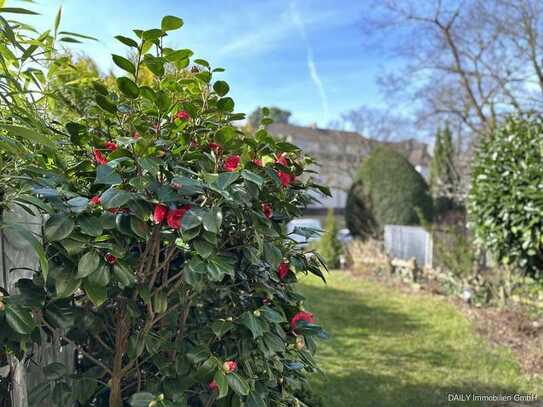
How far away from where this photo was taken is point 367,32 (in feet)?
35.8

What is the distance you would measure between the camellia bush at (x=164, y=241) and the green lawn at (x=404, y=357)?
947 millimetres

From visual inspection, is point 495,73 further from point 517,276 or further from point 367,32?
point 517,276

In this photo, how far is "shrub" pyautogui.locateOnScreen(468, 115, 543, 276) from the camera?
4.39 metres

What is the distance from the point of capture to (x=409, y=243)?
8.91m

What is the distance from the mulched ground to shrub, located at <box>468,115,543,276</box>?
0.61 metres

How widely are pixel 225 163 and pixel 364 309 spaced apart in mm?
5363

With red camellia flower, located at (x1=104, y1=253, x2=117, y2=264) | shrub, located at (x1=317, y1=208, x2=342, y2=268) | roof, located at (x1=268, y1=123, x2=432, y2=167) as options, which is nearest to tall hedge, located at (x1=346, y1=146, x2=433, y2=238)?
shrub, located at (x1=317, y1=208, x2=342, y2=268)

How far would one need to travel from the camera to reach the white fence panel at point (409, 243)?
8406 millimetres

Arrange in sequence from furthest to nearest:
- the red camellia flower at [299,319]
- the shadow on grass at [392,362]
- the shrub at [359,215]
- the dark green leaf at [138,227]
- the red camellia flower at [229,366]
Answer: the shrub at [359,215] < the shadow on grass at [392,362] < the red camellia flower at [299,319] < the red camellia flower at [229,366] < the dark green leaf at [138,227]

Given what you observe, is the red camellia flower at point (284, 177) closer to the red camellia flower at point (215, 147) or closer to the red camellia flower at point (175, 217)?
the red camellia flower at point (215, 147)

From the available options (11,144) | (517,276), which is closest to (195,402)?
(11,144)

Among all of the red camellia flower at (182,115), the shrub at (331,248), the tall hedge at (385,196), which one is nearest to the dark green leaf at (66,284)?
the red camellia flower at (182,115)

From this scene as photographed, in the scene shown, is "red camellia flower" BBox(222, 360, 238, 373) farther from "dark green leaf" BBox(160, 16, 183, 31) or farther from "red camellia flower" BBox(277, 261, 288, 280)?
"dark green leaf" BBox(160, 16, 183, 31)

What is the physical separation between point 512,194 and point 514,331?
5.21 ft
